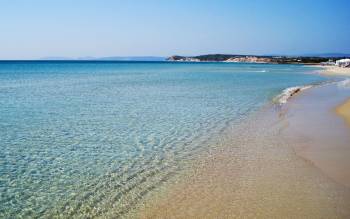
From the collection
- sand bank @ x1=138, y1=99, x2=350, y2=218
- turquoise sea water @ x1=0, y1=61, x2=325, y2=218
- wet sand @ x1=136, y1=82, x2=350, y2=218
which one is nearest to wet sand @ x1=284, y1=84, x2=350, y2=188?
wet sand @ x1=136, y1=82, x2=350, y2=218

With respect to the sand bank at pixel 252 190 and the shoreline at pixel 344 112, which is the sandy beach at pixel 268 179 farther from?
the shoreline at pixel 344 112

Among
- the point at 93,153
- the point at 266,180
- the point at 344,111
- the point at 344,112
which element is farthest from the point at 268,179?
the point at 344,111

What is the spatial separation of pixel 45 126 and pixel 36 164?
206 inches

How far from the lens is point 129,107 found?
806 inches

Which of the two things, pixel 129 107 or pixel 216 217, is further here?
pixel 129 107

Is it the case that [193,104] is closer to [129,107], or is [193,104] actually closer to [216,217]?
[129,107]

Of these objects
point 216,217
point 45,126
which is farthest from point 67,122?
point 216,217

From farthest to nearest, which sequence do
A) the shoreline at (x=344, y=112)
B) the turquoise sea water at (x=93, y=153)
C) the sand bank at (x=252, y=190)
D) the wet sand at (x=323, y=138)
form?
the shoreline at (x=344, y=112) < the wet sand at (x=323, y=138) < the turquoise sea water at (x=93, y=153) < the sand bank at (x=252, y=190)

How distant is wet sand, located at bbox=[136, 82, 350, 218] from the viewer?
6484 millimetres

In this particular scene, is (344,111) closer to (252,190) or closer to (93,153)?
(252,190)

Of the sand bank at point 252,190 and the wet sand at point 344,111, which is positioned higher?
the sand bank at point 252,190

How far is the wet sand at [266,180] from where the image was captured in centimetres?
648

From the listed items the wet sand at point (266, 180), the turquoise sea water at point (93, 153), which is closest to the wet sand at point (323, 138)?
the wet sand at point (266, 180)

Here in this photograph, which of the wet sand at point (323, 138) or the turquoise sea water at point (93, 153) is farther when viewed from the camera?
the wet sand at point (323, 138)
